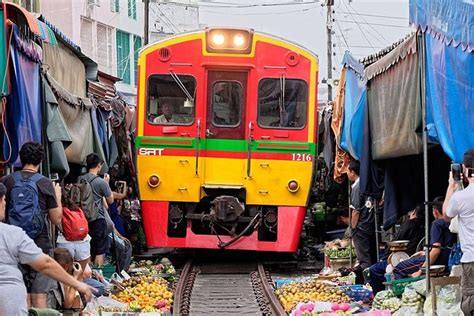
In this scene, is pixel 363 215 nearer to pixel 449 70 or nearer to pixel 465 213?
pixel 449 70

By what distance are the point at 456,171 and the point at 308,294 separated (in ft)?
13.7

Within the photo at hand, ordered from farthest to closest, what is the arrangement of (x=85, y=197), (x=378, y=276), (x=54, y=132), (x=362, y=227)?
1. (x=362, y=227)
2. (x=85, y=197)
3. (x=378, y=276)
4. (x=54, y=132)

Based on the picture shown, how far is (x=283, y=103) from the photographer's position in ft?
49.1

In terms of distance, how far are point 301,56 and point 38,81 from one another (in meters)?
6.37

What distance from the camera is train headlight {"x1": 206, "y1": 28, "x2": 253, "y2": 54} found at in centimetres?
1482

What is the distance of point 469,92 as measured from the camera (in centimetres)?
739

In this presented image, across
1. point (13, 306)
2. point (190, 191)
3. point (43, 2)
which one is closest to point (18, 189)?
point (13, 306)

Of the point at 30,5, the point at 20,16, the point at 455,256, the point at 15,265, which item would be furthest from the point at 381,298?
the point at 30,5

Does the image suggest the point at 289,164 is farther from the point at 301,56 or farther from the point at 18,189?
the point at 18,189

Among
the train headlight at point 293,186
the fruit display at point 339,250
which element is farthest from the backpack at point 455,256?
the train headlight at point 293,186

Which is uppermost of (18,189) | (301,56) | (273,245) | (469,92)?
(301,56)

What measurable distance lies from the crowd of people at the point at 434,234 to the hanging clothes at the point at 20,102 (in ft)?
11.0

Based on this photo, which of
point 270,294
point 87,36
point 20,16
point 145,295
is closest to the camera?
point 20,16

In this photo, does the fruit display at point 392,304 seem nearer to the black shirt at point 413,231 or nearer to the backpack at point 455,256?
the backpack at point 455,256
